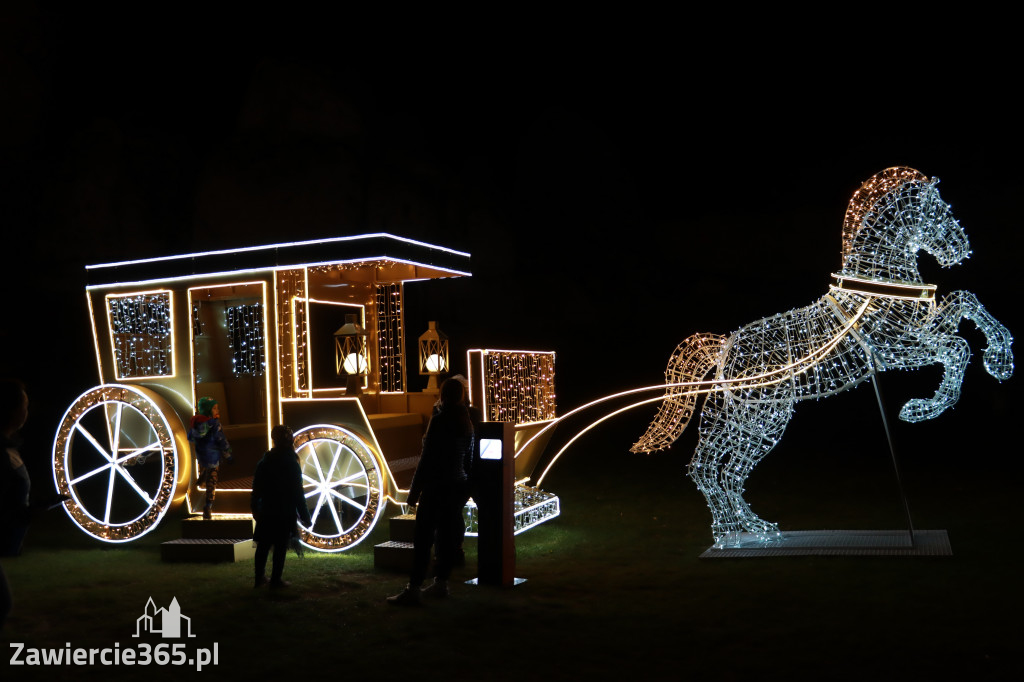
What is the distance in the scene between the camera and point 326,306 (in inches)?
398

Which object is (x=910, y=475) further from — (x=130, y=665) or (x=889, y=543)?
(x=130, y=665)

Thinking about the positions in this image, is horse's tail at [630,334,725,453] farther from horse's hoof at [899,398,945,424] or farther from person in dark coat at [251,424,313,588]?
person in dark coat at [251,424,313,588]

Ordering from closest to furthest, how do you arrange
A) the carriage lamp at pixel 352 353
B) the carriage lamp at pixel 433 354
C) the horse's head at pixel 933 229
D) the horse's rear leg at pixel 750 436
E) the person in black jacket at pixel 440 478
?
the person in black jacket at pixel 440 478, the horse's head at pixel 933 229, the horse's rear leg at pixel 750 436, the carriage lamp at pixel 352 353, the carriage lamp at pixel 433 354

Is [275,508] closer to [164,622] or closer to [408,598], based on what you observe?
[164,622]

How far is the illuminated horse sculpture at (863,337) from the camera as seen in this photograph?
665 cm

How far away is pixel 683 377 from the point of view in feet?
25.1

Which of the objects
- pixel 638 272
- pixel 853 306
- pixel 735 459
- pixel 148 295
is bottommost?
pixel 735 459

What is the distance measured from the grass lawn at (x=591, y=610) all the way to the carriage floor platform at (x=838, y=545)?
0.16 m

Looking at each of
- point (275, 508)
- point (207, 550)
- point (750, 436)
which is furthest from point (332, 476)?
point (750, 436)

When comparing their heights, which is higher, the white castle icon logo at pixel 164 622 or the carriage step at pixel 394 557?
the carriage step at pixel 394 557

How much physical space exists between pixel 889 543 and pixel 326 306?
6.46 metres

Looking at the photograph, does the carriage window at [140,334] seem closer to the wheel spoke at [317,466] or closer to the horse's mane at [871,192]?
the wheel spoke at [317,466]

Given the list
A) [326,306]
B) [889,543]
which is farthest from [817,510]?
[326,306]

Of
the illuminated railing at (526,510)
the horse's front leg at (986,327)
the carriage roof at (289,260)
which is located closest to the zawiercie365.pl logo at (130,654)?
the illuminated railing at (526,510)
